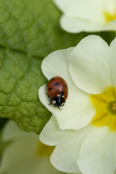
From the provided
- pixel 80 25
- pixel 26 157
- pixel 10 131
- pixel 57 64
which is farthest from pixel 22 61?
pixel 26 157

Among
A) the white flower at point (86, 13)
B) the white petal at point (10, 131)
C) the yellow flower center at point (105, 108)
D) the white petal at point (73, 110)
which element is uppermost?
the white flower at point (86, 13)

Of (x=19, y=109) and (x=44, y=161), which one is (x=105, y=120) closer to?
(x=19, y=109)

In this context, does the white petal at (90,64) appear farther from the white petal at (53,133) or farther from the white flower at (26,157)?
the white flower at (26,157)

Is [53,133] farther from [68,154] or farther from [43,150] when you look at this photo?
[43,150]

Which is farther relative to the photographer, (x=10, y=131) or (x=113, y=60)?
(x=10, y=131)

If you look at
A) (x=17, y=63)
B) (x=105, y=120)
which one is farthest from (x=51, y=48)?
(x=105, y=120)

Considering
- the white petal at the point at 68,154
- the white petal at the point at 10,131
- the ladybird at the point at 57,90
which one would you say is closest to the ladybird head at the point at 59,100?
the ladybird at the point at 57,90

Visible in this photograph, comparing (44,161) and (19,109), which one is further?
(44,161)
